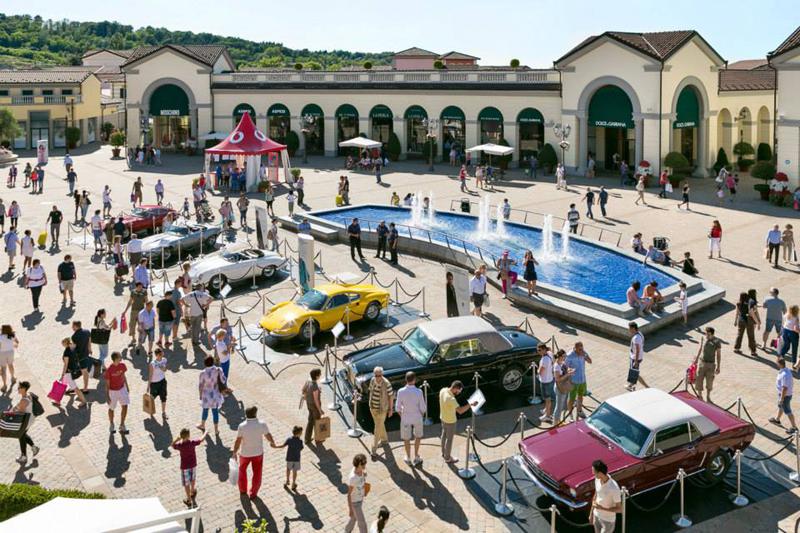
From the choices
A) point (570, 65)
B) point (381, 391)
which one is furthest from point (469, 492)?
point (570, 65)

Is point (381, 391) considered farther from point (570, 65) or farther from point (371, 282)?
point (570, 65)

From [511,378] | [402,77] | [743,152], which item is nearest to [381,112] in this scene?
[402,77]

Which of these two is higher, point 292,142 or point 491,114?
point 491,114

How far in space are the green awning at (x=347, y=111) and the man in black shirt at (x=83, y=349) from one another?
45.2 metres

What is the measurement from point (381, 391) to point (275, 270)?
13.2 metres

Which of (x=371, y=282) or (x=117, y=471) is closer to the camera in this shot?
(x=117, y=471)

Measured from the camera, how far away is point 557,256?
29.9m

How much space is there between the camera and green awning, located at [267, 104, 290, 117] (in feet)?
204

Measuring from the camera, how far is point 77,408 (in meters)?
Result: 16.5

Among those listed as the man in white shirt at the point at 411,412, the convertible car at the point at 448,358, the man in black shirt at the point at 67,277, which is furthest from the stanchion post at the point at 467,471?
the man in black shirt at the point at 67,277

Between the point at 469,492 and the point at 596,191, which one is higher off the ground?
the point at 596,191

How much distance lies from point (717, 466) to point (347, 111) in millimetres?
50475

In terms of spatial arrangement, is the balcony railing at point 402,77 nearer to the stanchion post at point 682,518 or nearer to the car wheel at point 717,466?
the car wheel at point 717,466

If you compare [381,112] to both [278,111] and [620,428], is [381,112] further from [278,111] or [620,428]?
[620,428]
